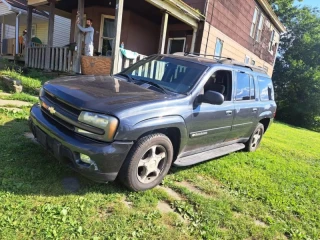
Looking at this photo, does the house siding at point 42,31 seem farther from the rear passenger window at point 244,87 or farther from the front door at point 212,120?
the front door at point 212,120

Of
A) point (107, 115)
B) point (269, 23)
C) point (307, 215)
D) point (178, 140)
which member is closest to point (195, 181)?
point (178, 140)

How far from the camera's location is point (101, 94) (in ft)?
10.2

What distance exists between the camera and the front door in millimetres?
3729

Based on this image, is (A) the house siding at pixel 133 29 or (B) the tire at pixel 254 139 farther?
(A) the house siding at pixel 133 29

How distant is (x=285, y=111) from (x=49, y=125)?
2923 cm

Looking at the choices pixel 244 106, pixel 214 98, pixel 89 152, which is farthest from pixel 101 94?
pixel 244 106

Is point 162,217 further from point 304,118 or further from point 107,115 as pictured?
point 304,118

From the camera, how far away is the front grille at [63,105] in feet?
9.65

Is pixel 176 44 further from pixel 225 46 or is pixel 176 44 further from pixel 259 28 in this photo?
pixel 259 28

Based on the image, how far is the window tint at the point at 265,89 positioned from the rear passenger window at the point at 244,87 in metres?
0.47

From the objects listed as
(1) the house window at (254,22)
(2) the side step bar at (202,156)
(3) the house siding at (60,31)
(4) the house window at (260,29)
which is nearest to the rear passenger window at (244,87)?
(2) the side step bar at (202,156)

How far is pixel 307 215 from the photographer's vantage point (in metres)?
3.52

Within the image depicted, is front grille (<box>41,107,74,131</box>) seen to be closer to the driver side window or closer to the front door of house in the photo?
the driver side window

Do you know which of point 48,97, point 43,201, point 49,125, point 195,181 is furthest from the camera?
point 195,181
